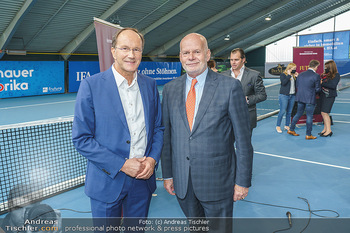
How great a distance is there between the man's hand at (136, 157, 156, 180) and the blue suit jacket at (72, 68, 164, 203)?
62 mm

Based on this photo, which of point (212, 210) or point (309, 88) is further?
point (309, 88)

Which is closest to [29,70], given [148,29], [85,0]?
[85,0]

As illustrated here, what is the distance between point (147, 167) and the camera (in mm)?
2123

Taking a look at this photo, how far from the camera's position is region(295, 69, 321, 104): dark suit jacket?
7.46 metres

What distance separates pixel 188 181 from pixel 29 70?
55.3 feet

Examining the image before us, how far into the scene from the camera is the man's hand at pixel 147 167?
2104 mm

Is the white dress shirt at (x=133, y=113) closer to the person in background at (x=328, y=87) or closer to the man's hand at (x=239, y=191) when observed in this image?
the man's hand at (x=239, y=191)

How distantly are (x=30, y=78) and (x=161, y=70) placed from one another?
1027cm

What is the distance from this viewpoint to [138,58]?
214cm

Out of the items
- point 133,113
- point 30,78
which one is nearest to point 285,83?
point 133,113

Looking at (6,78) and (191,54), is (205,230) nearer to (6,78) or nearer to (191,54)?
(191,54)

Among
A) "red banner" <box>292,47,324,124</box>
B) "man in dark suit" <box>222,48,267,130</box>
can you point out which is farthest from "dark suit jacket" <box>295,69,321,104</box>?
"man in dark suit" <box>222,48,267,130</box>

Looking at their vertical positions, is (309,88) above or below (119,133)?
above

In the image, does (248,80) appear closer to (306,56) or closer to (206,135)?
(206,135)
